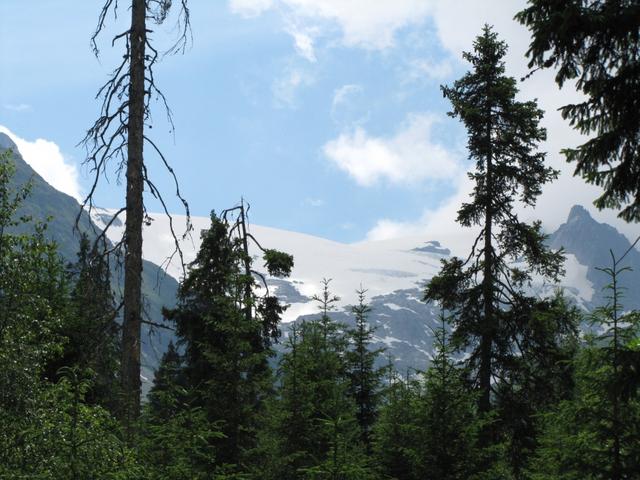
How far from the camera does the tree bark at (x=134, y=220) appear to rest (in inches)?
473

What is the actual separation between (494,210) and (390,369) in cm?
796

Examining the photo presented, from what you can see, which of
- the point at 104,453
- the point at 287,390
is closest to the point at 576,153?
the point at 104,453

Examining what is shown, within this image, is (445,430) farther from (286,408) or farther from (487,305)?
(487,305)

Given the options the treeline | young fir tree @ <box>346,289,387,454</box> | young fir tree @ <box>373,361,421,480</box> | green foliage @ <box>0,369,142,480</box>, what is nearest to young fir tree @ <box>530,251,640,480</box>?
the treeline

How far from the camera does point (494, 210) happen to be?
64.2 ft

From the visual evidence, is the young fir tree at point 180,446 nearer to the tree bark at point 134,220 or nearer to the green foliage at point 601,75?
the tree bark at point 134,220

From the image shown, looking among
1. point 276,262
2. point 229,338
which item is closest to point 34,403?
point 229,338

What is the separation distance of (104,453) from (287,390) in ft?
22.2

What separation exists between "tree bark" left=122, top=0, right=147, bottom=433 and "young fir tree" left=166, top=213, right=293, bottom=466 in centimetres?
134

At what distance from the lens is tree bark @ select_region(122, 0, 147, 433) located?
12.0 meters

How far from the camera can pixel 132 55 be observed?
1242 cm

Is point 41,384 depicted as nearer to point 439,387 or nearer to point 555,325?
point 439,387

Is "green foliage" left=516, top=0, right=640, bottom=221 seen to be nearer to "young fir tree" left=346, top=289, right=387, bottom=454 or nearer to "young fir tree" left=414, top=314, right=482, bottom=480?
"young fir tree" left=414, top=314, right=482, bottom=480

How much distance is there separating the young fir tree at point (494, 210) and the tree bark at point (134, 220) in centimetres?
969
